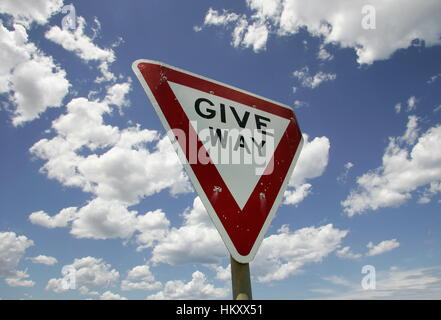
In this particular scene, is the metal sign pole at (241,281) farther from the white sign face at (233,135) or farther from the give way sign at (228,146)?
the white sign face at (233,135)

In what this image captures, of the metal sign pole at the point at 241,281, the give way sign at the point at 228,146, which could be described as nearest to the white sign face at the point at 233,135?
the give way sign at the point at 228,146

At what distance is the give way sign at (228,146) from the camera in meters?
1.44

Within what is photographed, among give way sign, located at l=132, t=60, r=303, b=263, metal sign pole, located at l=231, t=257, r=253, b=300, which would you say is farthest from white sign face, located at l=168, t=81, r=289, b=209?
metal sign pole, located at l=231, t=257, r=253, b=300

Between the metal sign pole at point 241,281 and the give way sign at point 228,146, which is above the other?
the give way sign at point 228,146

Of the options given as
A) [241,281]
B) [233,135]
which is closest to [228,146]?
[233,135]

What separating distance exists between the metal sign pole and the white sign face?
0.95 feet

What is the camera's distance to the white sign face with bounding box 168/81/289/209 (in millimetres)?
1555

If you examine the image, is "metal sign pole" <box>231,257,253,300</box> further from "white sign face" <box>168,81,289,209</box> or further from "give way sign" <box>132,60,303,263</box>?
"white sign face" <box>168,81,289,209</box>

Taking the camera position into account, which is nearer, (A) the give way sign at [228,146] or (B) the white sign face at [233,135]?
(A) the give way sign at [228,146]

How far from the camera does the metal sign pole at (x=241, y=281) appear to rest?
4.54 feet

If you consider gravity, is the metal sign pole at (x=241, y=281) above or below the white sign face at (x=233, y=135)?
below

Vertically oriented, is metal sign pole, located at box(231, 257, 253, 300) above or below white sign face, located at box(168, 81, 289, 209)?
below

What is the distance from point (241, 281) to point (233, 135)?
784 mm
